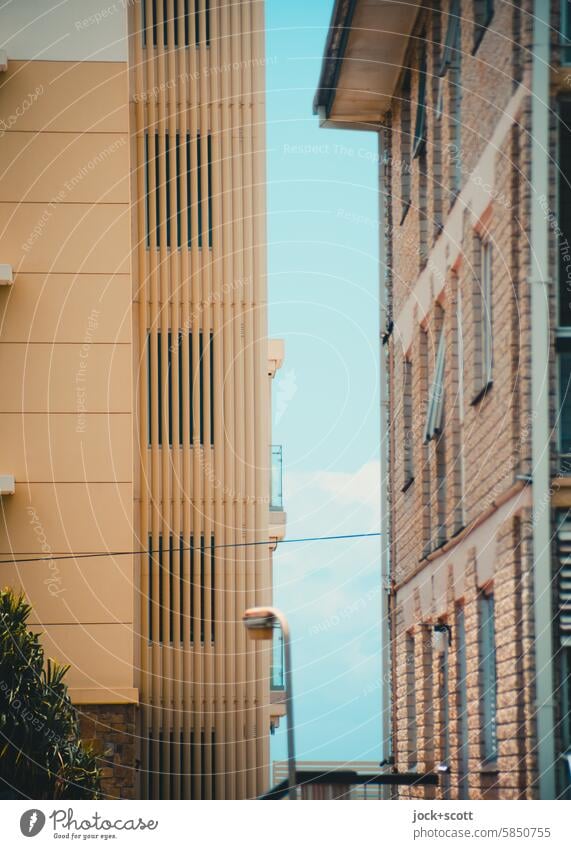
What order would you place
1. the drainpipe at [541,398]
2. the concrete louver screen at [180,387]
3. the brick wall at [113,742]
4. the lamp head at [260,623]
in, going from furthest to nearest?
the concrete louver screen at [180,387], the brick wall at [113,742], the lamp head at [260,623], the drainpipe at [541,398]

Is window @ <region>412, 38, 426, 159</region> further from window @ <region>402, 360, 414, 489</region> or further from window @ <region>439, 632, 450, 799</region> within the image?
window @ <region>439, 632, 450, 799</region>

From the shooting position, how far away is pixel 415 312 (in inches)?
330

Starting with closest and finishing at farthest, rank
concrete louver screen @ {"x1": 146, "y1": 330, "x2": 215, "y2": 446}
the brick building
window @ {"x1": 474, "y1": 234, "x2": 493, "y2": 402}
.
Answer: the brick building < window @ {"x1": 474, "y1": 234, "x2": 493, "y2": 402} < concrete louver screen @ {"x1": 146, "y1": 330, "x2": 215, "y2": 446}

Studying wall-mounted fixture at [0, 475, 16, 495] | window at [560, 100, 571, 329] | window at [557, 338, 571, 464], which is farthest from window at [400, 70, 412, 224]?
wall-mounted fixture at [0, 475, 16, 495]

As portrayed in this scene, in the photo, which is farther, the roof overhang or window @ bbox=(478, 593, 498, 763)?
the roof overhang

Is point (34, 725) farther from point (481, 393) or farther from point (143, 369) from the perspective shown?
point (481, 393)

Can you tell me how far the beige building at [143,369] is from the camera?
25.1 ft

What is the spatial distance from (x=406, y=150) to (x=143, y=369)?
2.01 metres

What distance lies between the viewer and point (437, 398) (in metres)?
7.79

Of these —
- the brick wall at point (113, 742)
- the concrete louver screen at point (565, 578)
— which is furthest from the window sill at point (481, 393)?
the brick wall at point (113, 742)

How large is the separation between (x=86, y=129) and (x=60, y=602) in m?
2.60

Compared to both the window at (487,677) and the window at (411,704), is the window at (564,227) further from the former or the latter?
the window at (411,704)

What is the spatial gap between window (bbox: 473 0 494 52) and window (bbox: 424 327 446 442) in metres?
1.63

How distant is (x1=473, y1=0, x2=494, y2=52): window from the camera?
6891 mm
